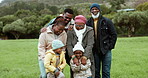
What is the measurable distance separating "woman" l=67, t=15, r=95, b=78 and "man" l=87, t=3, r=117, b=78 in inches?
13.9

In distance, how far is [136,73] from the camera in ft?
23.4

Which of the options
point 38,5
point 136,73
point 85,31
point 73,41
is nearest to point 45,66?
point 73,41

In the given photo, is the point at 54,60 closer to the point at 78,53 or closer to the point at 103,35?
the point at 78,53

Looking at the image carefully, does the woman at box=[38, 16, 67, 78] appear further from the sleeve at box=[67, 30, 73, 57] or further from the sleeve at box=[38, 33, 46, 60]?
the sleeve at box=[67, 30, 73, 57]

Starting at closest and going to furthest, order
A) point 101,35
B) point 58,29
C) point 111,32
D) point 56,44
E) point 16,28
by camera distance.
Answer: point 56,44
point 58,29
point 101,35
point 111,32
point 16,28

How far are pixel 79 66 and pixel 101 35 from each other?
93 centimetres

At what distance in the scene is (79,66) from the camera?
4.18m

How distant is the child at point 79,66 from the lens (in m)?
4.14

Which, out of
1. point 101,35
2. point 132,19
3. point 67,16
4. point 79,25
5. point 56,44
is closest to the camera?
point 56,44

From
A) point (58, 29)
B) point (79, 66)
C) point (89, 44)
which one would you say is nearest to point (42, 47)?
point (58, 29)

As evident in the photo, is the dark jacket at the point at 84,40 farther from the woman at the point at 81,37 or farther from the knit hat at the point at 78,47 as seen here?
the knit hat at the point at 78,47

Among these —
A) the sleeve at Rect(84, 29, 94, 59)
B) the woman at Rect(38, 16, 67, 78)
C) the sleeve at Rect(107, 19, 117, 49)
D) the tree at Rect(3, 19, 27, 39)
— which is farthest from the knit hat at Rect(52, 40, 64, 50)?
the tree at Rect(3, 19, 27, 39)

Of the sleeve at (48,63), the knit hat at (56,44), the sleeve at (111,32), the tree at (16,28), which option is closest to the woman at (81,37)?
the knit hat at (56,44)

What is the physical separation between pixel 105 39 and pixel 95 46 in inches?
11.2
